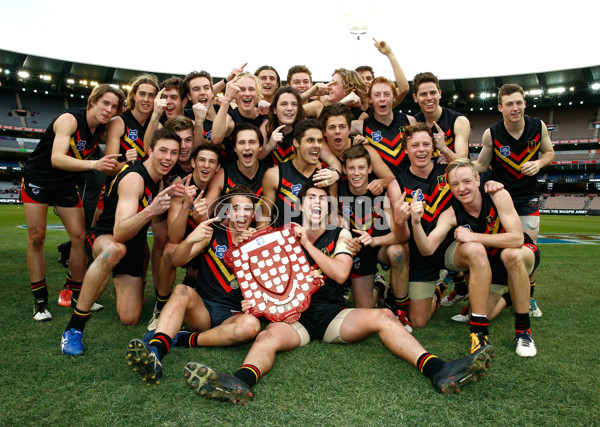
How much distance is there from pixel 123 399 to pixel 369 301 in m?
2.75

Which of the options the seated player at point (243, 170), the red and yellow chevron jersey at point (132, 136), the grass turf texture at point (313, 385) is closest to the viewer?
the grass turf texture at point (313, 385)

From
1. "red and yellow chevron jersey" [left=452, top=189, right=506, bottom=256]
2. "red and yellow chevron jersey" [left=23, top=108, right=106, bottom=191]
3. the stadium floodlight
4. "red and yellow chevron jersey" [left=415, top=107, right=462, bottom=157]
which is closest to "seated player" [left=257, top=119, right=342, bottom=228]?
"red and yellow chevron jersey" [left=452, top=189, right=506, bottom=256]

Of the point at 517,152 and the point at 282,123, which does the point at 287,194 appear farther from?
the point at 517,152

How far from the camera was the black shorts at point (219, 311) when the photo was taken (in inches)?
135

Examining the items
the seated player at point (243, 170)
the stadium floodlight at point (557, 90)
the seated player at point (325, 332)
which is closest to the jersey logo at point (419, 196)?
the seated player at point (325, 332)

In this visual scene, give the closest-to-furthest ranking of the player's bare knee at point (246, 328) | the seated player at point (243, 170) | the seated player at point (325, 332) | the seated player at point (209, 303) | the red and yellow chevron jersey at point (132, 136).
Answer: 1. the seated player at point (325, 332)
2. the seated player at point (209, 303)
3. the player's bare knee at point (246, 328)
4. the seated player at point (243, 170)
5. the red and yellow chevron jersey at point (132, 136)

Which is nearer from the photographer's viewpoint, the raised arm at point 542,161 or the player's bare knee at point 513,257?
the player's bare knee at point 513,257

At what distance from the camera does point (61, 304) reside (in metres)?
4.63

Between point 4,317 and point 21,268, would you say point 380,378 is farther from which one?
point 21,268

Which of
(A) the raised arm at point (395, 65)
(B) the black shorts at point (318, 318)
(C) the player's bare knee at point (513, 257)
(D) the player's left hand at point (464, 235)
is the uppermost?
(A) the raised arm at point (395, 65)

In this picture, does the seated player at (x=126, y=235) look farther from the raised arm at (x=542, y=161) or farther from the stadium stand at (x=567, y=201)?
the stadium stand at (x=567, y=201)

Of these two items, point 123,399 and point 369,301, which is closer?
point 123,399

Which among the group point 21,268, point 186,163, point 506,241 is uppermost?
point 186,163

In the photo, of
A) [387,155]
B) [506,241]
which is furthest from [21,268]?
[506,241]
